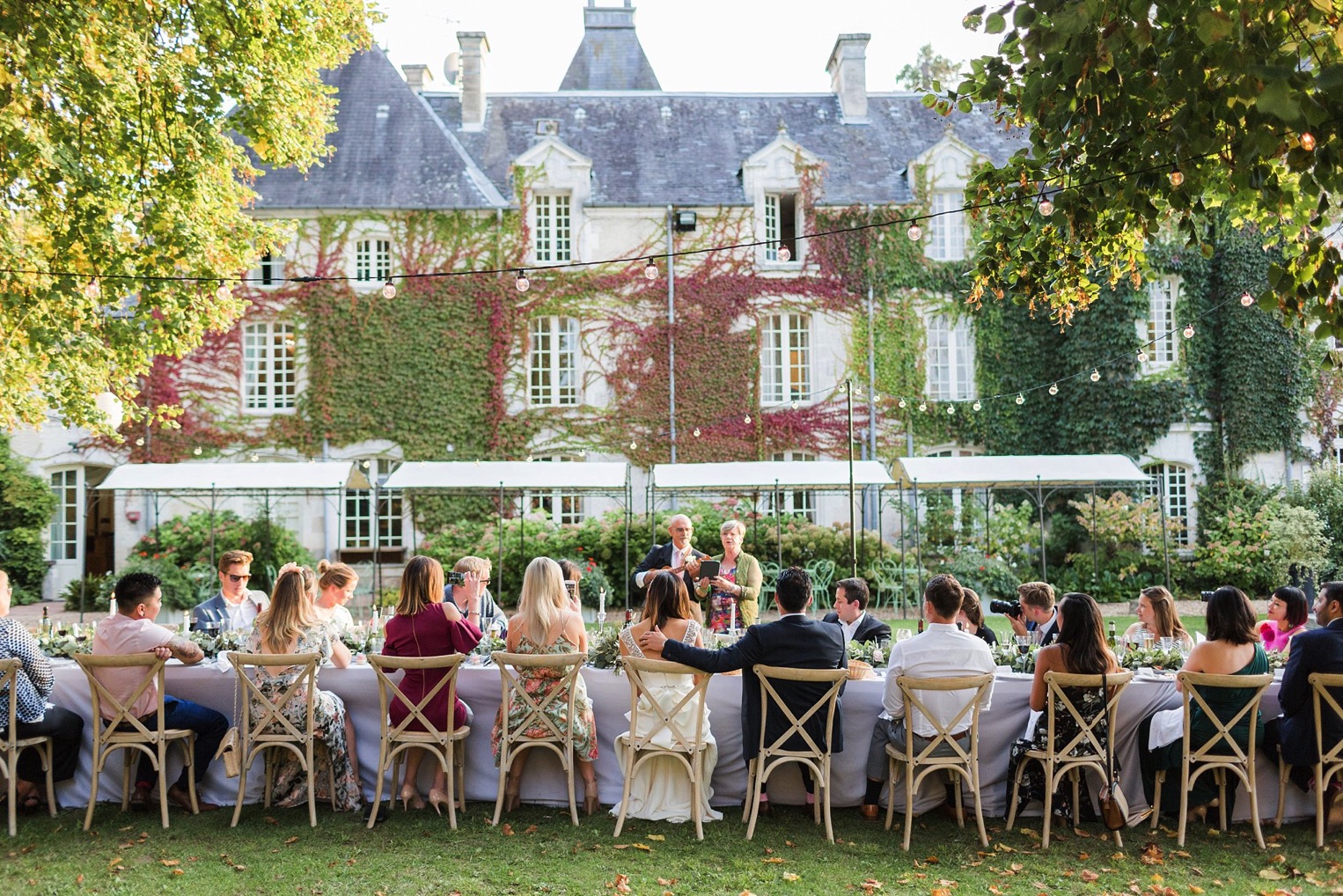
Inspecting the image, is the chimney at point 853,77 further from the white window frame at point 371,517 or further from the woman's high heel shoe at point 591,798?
the woman's high heel shoe at point 591,798

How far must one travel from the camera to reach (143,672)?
5.45 metres

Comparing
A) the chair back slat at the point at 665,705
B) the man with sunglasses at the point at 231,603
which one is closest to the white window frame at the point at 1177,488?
the chair back slat at the point at 665,705

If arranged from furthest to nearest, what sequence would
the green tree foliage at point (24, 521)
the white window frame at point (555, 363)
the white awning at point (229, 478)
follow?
the white window frame at point (555, 363) → the green tree foliage at point (24, 521) → the white awning at point (229, 478)

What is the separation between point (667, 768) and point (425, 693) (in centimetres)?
132

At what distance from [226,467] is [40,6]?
7.75 m

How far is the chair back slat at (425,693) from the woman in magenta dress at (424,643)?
33 millimetres

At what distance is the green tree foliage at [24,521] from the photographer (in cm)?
1688

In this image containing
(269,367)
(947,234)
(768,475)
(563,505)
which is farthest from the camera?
(947,234)

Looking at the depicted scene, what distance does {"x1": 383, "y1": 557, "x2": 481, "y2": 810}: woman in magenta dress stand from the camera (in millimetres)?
5520

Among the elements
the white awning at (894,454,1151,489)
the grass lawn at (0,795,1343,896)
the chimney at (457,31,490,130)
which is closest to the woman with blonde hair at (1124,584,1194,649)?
the grass lawn at (0,795,1343,896)

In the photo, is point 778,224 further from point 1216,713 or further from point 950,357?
point 1216,713

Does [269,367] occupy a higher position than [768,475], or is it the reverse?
[269,367]

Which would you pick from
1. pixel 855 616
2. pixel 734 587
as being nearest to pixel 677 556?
pixel 734 587

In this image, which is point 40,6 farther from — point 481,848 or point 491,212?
point 491,212
